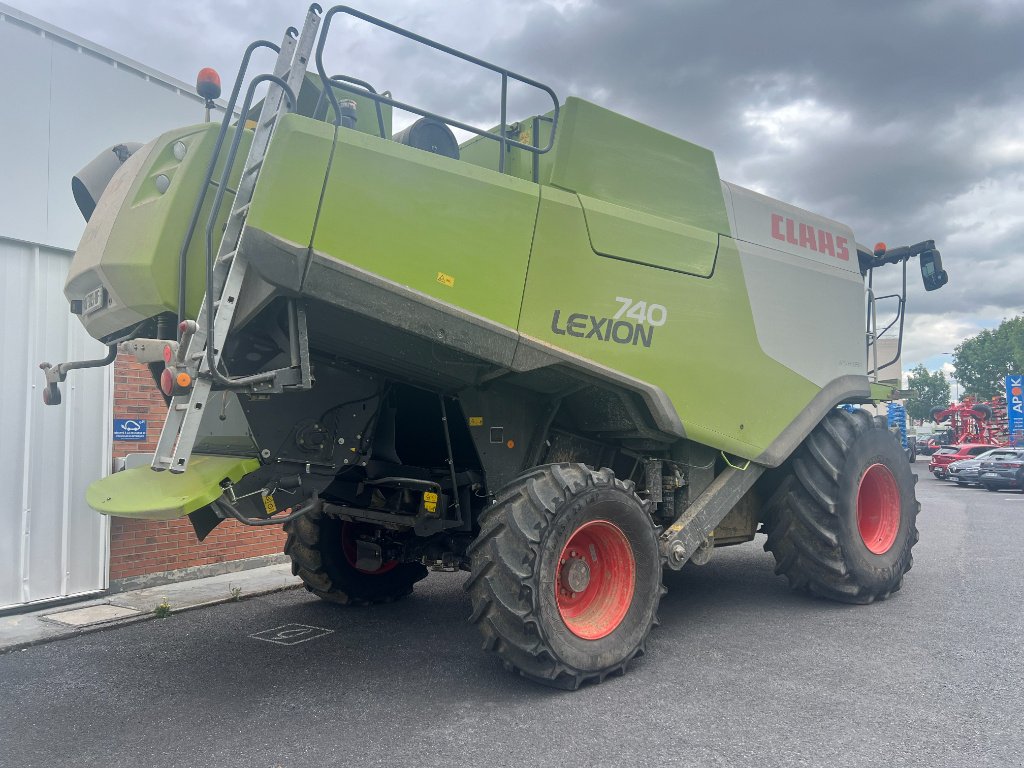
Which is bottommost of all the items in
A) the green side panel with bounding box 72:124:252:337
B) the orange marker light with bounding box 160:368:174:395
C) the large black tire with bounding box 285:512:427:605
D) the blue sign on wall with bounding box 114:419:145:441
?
the large black tire with bounding box 285:512:427:605

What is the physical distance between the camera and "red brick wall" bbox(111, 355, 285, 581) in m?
6.67

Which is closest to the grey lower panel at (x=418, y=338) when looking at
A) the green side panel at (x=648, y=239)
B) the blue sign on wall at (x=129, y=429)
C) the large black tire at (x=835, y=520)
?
the green side panel at (x=648, y=239)

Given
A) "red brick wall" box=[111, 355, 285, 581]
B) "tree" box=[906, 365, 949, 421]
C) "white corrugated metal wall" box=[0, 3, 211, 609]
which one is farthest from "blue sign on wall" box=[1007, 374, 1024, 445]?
Result: "tree" box=[906, 365, 949, 421]

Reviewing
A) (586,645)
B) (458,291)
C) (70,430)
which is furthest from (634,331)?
(70,430)

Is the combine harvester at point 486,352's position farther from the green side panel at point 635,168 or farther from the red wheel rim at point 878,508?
the red wheel rim at point 878,508

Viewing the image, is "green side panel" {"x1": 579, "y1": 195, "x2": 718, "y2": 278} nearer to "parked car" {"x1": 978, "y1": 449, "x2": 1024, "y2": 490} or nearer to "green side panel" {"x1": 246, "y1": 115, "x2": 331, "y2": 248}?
"green side panel" {"x1": 246, "y1": 115, "x2": 331, "y2": 248}

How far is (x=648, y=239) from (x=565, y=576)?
2.07 metres

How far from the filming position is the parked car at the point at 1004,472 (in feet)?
64.7

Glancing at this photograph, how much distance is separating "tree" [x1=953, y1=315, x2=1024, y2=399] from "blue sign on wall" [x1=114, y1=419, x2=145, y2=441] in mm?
69904

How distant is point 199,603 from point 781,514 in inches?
184

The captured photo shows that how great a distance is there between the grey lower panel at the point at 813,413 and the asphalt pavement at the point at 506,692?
1.20 m

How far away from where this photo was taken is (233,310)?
363 centimetres

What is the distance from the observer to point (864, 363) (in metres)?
6.42

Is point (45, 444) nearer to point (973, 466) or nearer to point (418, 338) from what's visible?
point (418, 338)
